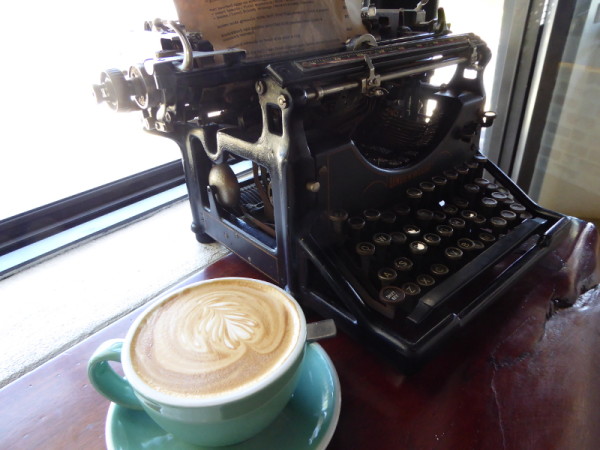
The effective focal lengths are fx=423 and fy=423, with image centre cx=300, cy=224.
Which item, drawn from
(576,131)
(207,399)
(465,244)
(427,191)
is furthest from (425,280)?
(576,131)

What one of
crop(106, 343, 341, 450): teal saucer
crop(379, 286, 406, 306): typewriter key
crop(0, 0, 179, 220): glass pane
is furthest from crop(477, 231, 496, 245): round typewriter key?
crop(0, 0, 179, 220): glass pane

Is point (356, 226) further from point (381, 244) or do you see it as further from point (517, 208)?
point (517, 208)

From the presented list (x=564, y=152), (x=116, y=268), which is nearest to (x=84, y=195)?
(x=116, y=268)

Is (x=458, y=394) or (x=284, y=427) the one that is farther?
(x=458, y=394)

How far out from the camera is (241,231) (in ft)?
3.17

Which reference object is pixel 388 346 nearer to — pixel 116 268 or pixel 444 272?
pixel 444 272

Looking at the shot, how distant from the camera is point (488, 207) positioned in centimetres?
104

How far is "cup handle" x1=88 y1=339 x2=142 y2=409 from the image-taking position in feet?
1.77

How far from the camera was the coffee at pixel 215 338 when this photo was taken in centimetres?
51

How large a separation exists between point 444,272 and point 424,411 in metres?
0.29

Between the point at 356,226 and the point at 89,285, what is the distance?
671 millimetres

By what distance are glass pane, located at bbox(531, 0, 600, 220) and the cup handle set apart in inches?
79.1

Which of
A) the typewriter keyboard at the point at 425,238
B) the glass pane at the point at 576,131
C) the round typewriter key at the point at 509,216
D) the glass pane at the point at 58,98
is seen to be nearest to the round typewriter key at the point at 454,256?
the typewriter keyboard at the point at 425,238

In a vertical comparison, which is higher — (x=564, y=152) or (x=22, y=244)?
(x=22, y=244)
